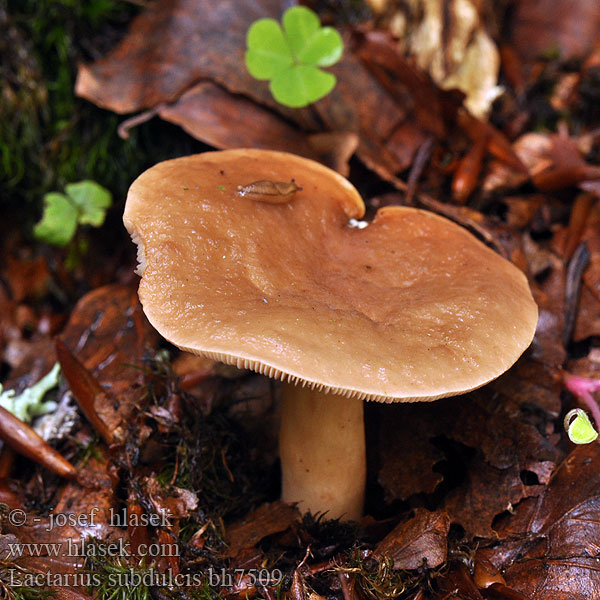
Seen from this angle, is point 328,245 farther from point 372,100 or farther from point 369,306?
point 372,100

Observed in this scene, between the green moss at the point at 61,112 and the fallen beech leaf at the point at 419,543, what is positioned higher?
the green moss at the point at 61,112

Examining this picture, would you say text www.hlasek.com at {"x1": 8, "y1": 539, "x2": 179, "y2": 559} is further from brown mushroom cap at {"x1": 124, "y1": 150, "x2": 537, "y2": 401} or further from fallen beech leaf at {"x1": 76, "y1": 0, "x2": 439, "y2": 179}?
fallen beech leaf at {"x1": 76, "y1": 0, "x2": 439, "y2": 179}

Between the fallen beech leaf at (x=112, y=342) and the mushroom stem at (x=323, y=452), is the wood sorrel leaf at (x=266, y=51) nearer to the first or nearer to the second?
the fallen beech leaf at (x=112, y=342)

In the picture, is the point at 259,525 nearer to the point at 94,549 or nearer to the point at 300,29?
the point at 94,549

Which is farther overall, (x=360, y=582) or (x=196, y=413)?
(x=196, y=413)

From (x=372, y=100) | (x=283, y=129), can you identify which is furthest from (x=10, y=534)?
(x=372, y=100)

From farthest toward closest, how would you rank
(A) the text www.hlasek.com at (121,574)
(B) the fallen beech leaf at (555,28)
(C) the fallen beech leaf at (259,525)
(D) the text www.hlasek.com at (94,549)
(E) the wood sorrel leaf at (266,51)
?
(B) the fallen beech leaf at (555,28) < (E) the wood sorrel leaf at (266,51) < (C) the fallen beech leaf at (259,525) < (D) the text www.hlasek.com at (94,549) < (A) the text www.hlasek.com at (121,574)

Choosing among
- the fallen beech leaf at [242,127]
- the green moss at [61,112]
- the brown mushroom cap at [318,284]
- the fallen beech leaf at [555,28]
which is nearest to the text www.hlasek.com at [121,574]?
the brown mushroom cap at [318,284]
